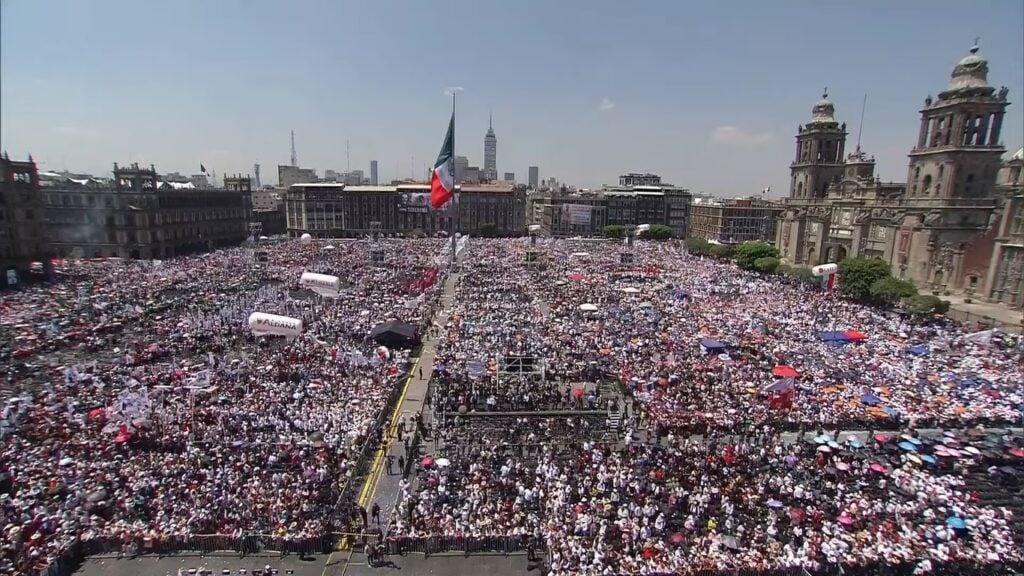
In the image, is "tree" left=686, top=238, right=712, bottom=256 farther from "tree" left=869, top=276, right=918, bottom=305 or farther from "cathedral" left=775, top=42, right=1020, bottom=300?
"tree" left=869, top=276, right=918, bottom=305

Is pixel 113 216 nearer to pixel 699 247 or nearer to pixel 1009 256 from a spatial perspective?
pixel 699 247

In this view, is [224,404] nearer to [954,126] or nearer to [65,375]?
[65,375]

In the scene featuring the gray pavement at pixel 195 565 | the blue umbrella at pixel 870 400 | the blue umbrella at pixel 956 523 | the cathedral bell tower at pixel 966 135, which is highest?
the cathedral bell tower at pixel 966 135

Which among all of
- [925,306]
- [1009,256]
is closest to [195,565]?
[925,306]

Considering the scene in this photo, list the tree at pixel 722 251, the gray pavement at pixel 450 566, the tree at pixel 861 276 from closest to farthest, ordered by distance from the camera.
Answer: the gray pavement at pixel 450 566, the tree at pixel 861 276, the tree at pixel 722 251

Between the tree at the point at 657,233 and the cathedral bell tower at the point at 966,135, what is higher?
the cathedral bell tower at the point at 966,135

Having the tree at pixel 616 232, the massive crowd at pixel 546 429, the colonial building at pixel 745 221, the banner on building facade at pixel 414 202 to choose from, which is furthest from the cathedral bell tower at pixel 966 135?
the banner on building facade at pixel 414 202

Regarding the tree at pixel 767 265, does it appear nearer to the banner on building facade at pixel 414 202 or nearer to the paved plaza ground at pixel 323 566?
the paved plaza ground at pixel 323 566
